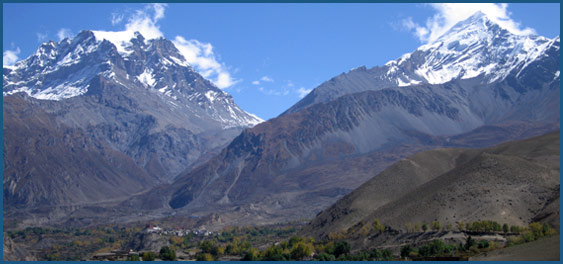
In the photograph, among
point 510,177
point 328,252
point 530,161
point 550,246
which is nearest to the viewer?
point 550,246

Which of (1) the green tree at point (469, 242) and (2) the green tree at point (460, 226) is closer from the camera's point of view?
(1) the green tree at point (469, 242)

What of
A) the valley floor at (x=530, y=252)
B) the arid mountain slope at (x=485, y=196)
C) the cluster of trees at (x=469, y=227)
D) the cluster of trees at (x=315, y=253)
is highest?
the arid mountain slope at (x=485, y=196)

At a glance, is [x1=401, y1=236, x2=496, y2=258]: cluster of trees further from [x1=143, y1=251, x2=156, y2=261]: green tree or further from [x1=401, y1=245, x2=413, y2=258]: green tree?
[x1=143, y1=251, x2=156, y2=261]: green tree

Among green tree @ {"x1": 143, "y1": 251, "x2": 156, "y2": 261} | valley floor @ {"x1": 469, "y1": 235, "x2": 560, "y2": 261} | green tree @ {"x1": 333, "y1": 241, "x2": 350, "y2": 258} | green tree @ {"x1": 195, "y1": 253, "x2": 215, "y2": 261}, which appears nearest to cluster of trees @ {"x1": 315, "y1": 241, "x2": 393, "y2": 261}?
green tree @ {"x1": 333, "y1": 241, "x2": 350, "y2": 258}

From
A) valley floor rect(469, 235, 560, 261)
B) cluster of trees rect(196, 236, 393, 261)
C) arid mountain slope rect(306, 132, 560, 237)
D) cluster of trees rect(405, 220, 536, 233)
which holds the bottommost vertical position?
valley floor rect(469, 235, 560, 261)

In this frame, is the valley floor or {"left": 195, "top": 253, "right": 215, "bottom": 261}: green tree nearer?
the valley floor

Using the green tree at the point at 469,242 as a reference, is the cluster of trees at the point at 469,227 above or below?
above

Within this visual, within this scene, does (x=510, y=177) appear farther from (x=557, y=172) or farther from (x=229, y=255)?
(x=229, y=255)

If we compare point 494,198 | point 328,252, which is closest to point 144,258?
point 328,252

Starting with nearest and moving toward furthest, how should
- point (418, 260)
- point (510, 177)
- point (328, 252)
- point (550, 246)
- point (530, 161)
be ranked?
1. point (550, 246)
2. point (418, 260)
3. point (328, 252)
4. point (510, 177)
5. point (530, 161)

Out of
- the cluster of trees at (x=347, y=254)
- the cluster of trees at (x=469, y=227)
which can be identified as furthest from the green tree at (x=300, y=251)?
the cluster of trees at (x=469, y=227)

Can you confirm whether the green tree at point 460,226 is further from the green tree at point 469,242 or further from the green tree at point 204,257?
the green tree at point 204,257
